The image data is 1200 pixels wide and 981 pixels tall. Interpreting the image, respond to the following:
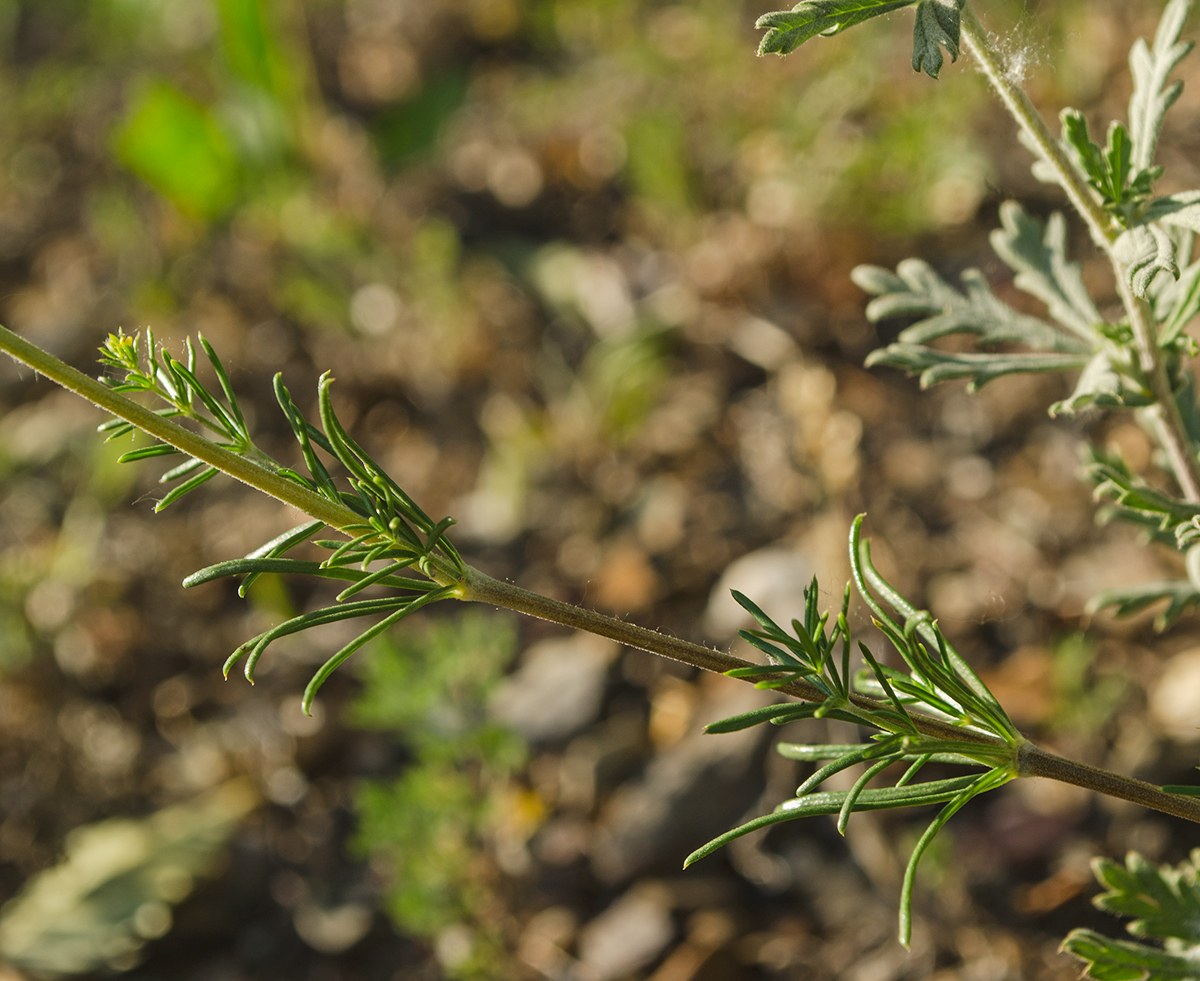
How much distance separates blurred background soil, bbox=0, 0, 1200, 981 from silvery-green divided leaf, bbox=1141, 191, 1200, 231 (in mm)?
202

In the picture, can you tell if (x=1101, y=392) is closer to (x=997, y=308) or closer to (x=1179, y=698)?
(x=997, y=308)

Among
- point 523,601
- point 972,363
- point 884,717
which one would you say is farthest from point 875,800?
point 972,363

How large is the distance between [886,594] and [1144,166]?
1.65 ft

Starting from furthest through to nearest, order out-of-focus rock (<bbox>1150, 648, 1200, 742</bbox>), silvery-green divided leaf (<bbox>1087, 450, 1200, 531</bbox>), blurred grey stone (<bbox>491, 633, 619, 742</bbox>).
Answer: blurred grey stone (<bbox>491, 633, 619, 742</bbox>)
out-of-focus rock (<bbox>1150, 648, 1200, 742</bbox>)
silvery-green divided leaf (<bbox>1087, 450, 1200, 531</bbox>)

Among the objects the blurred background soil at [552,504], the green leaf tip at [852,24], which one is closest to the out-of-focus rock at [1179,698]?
the blurred background soil at [552,504]

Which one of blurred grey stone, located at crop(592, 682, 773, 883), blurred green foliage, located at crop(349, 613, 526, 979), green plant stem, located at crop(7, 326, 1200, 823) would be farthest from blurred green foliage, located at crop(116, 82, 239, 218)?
green plant stem, located at crop(7, 326, 1200, 823)

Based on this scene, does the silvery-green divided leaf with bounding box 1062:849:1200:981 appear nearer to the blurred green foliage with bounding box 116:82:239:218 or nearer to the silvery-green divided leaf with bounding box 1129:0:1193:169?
the silvery-green divided leaf with bounding box 1129:0:1193:169

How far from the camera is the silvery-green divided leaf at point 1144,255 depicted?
2.82ft

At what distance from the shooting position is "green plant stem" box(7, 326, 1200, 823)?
0.74 meters

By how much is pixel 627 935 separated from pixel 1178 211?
1611 millimetres

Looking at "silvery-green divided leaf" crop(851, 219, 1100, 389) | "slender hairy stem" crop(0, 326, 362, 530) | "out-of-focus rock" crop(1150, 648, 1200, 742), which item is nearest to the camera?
"slender hairy stem" crop(0, 326, 362, 530)

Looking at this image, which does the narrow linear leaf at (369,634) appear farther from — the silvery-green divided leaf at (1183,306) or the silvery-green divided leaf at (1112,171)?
the silvery-green divided leaf at (1183,306)

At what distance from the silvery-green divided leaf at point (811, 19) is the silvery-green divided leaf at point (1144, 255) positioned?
29 centimetres

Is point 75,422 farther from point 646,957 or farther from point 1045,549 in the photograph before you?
point 1045,549
